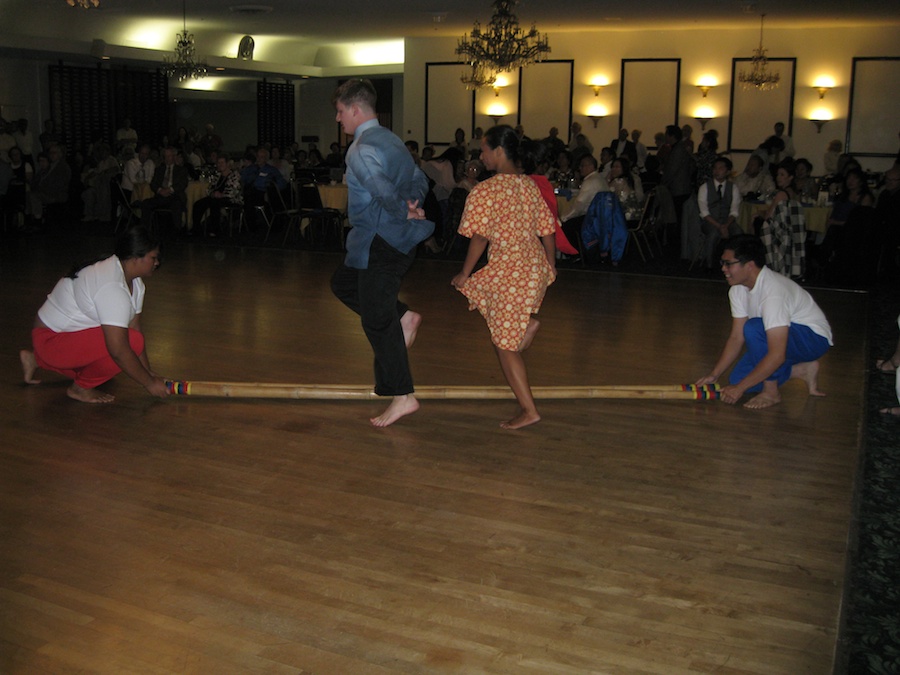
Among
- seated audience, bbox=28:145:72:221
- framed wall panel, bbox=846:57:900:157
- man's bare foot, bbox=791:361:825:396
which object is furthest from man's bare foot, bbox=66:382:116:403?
framed wall panel, bbox=846:57:900:157

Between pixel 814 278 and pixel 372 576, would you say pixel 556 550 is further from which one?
pixel 814 278

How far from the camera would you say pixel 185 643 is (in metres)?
2.11

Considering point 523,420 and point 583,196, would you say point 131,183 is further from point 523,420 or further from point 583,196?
point 523,420

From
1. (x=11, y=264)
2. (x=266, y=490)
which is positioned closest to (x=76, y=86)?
(x=11, y=264)

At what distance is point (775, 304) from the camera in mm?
3973

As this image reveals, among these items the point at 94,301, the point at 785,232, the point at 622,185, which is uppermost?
the point at 622,185

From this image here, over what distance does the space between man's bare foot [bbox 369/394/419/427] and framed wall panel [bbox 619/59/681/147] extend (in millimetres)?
12652

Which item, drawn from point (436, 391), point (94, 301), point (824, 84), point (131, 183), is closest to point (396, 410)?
point (436, 391)

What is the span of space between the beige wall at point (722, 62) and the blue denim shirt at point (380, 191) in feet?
41.2

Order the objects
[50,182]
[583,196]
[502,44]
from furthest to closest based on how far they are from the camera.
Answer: [50,182] → [502,44] → [583,196]

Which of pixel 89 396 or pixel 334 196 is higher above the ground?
pixel 334 196

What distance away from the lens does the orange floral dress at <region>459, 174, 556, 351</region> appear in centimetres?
369

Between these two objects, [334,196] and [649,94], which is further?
[649,94]

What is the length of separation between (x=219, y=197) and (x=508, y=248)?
779 centimetres
